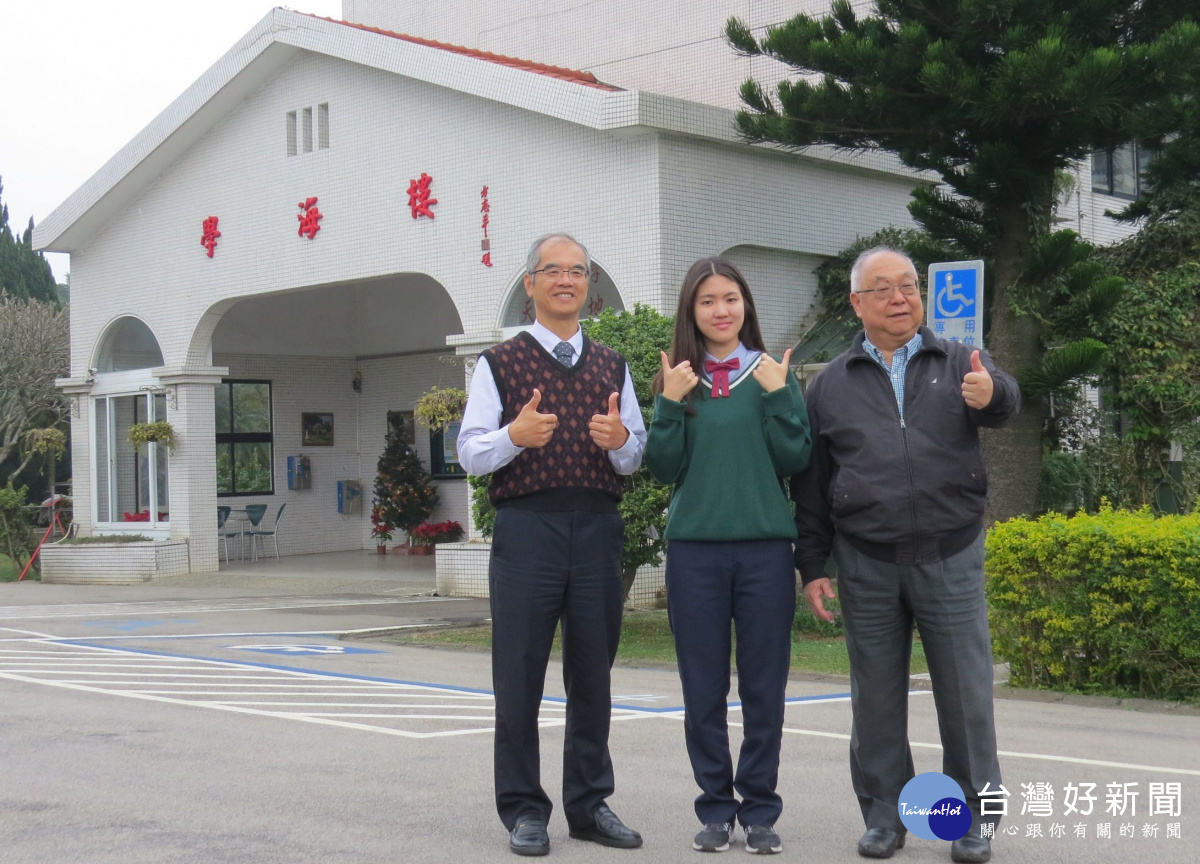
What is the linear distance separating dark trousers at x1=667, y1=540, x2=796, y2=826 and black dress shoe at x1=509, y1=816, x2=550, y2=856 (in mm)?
508

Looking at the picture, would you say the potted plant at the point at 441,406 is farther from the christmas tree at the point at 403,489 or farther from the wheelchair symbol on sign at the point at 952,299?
the wheelchair symbol on sign at the point at 952,299

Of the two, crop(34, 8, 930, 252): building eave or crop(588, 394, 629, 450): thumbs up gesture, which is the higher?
crop(34, 8, 930, 252): building eave

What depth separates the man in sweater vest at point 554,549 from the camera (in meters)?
4.67

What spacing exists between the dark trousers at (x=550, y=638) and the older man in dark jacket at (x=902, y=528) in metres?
0.69

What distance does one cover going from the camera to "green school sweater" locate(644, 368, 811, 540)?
4527 millimetres

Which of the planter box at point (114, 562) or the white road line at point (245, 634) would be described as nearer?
the white road line at point (245, 634)

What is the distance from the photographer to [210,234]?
18.9 m

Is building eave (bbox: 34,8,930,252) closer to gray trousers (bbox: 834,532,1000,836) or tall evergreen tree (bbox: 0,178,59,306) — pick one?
gray trousers (bbox: 834,532,1000,836)

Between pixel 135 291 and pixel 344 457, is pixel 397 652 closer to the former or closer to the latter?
pixel 135 291

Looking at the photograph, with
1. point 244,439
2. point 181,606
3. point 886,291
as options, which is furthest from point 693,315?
point 244,439

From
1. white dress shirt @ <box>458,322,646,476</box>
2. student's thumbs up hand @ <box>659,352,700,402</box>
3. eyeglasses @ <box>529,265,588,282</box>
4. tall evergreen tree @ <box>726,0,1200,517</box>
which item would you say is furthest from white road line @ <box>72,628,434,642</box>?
student's thumbs up hand @ <box>659,352,700,402</box>

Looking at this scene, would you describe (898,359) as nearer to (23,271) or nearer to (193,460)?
(193,460)

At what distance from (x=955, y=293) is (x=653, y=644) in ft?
12.9

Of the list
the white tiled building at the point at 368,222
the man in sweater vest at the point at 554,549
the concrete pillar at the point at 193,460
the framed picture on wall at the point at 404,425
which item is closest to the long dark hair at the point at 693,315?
the man in sweater vest at the point at 554,549
